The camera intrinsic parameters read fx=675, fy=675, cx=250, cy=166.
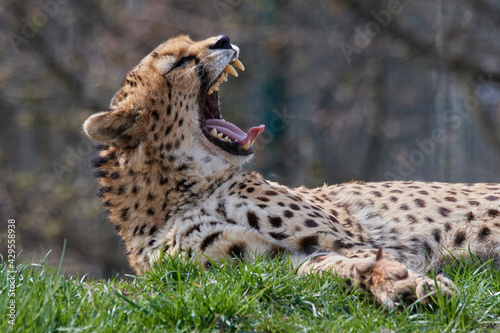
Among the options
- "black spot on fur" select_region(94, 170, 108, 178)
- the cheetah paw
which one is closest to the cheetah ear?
"black spot on fur" select_region(94, 170, 108, 178)

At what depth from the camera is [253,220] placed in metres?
3.85

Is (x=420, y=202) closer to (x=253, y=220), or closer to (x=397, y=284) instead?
(x=253, y=220)

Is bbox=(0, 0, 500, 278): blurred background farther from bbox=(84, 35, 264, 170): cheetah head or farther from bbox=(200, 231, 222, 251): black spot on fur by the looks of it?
bbox=(200, 231, 222, 251): black spot on fur

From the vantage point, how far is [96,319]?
8.96ft

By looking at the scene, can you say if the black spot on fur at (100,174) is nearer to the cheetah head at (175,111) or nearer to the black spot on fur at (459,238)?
the cheetah head at (175,111)

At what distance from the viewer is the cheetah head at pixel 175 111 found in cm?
415

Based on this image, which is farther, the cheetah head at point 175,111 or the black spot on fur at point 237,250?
the cheetah head at point 175,111

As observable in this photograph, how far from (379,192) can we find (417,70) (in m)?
12.0

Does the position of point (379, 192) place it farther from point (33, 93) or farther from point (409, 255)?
point (33, 93)

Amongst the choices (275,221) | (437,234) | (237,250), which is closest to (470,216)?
(437,234)

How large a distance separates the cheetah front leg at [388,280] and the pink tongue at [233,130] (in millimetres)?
1217

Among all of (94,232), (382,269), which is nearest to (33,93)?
(94,232)

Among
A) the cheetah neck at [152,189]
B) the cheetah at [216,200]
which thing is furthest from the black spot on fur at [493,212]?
the cheetah neck at [152,189]

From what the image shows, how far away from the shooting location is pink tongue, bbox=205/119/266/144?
4324 mm
